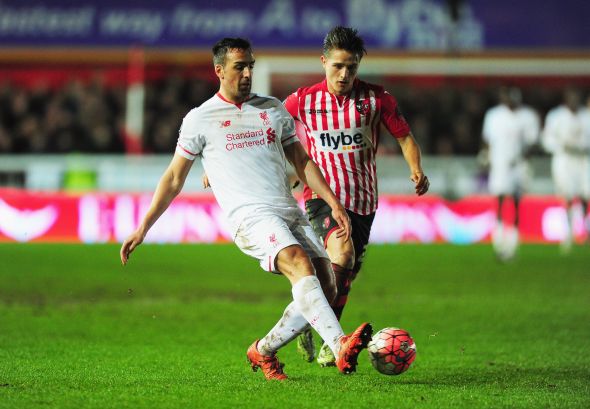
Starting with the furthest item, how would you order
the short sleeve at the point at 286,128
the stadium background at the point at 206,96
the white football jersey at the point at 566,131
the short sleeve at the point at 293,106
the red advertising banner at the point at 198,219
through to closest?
1. the stadium background at the point at 206,96
2. the red advertising banner at the point at 198,219
3. the white football jersey at the point at 566,131
4. the short sleeve at the point at 293,106
5. the short sleeve at the point at 286,128

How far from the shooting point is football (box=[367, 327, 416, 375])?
6391 mm

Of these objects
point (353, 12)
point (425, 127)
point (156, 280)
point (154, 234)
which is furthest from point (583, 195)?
point (156, 280)

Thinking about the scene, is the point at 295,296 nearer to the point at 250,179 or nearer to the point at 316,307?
the point at 316,307

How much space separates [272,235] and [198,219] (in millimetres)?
14703

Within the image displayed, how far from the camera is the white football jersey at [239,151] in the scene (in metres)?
6.63

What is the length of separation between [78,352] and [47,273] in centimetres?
694

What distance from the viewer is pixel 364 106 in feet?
25.2

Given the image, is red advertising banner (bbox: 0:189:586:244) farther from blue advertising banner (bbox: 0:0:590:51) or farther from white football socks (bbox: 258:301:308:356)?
white football socks (bbox: 258:301:308:356)

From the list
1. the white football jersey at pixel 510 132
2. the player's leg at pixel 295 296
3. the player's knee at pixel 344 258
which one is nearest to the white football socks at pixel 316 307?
the player's leg at pixel 295 296

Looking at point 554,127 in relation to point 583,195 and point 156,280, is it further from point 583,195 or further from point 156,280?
point 156,280

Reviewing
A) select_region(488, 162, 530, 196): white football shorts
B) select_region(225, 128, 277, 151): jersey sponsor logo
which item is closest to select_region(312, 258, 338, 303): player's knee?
select_region(225, 128, 277, 151): jersey sponsor logo

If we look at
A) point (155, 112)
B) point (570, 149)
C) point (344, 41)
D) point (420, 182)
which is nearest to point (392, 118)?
point (420, 182)

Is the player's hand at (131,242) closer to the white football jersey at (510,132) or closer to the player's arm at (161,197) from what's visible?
the player's arm at (161,197)

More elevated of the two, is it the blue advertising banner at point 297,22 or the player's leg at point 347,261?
the blue advertising banner at point 297,22
